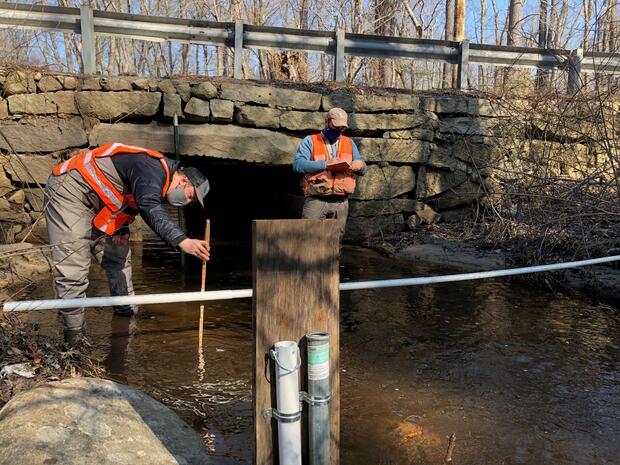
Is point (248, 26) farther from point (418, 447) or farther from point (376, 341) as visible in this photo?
point (418, 447)

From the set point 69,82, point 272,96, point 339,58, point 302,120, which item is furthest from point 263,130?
point 69,82

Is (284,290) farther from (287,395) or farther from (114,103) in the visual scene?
(114,103)

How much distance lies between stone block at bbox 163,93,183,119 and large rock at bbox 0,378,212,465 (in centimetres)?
587

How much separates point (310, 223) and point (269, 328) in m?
0.45

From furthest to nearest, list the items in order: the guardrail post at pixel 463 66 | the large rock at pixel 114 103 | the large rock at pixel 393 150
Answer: the guardrail post at pixel 463 66
the large rock at pixel 393 150
the large rock at pixel 114 103

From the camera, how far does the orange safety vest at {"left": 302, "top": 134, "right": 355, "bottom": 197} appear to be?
5.64 m

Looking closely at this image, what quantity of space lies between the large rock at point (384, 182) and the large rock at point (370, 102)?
99 cm

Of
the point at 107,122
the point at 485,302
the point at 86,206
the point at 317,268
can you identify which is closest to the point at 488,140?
the point at 485,302

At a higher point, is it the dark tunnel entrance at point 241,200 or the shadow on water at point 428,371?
the dark tunnel entrance at point 241,200

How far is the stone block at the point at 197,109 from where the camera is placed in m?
8.19

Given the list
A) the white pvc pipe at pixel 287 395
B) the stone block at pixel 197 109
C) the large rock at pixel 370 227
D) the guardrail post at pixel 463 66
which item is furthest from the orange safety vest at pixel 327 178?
the guardrail post at pixel 463 66

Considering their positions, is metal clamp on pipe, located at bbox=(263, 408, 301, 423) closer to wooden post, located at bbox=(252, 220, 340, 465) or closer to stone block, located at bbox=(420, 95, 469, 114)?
wooden post, located at bbox=(252, 220, 340, 465)

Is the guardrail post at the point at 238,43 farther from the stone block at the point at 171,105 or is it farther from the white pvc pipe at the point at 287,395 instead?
the white pvc pipe at the point at 287,395

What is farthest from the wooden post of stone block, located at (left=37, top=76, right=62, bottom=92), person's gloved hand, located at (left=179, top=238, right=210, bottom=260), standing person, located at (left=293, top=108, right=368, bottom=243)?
stone block, located at (left=37, top=76, right=62, bottom=92)
